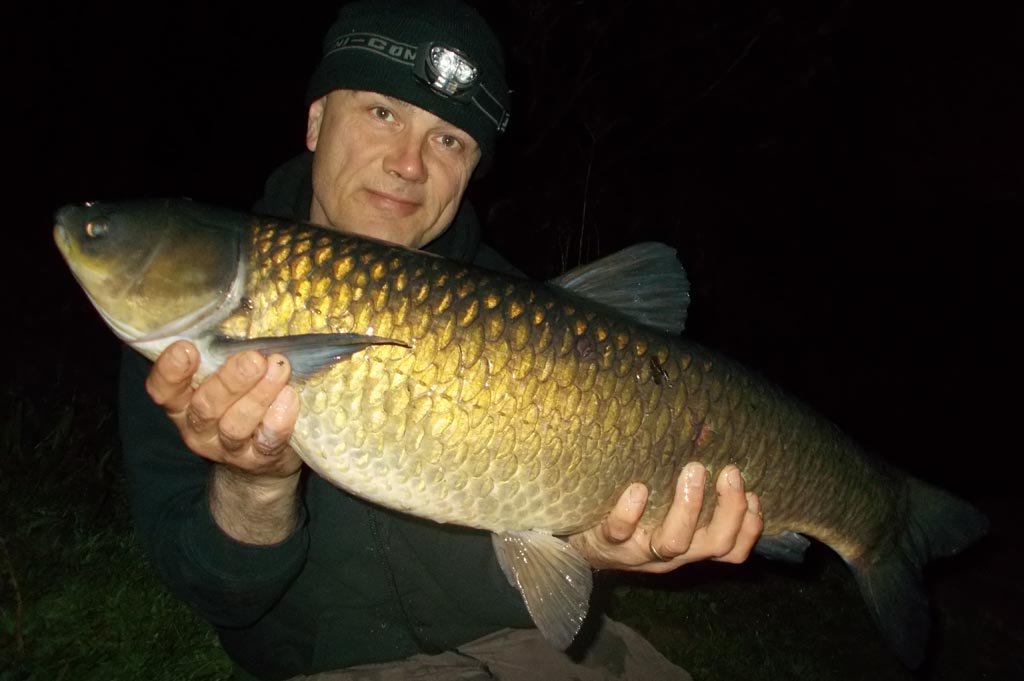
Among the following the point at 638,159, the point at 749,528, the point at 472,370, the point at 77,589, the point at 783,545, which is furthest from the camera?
the point at 638,159

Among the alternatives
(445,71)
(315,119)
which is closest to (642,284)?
(445,71)

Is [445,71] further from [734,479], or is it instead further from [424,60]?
[734,479]

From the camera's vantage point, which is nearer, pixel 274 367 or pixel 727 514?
pixel 274 367

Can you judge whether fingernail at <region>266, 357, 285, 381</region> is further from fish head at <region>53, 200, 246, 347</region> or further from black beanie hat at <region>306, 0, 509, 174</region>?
black beanie hat at <region>306, 0, 509, 174</region>

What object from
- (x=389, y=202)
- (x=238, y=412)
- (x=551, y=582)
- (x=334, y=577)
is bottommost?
(x=334, y=577)

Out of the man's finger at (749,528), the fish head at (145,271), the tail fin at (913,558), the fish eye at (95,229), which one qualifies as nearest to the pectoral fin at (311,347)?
the fish head at (145,271)

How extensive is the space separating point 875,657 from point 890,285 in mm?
14153

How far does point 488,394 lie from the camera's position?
1542mm

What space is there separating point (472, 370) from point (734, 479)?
2.44ft

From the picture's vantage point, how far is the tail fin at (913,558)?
6.91 ft

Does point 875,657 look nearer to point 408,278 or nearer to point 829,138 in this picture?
point 408,278

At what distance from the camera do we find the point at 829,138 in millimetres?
16875

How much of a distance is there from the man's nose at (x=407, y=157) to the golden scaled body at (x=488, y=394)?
27.9 inches

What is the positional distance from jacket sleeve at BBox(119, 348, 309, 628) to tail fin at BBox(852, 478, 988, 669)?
1.67m
